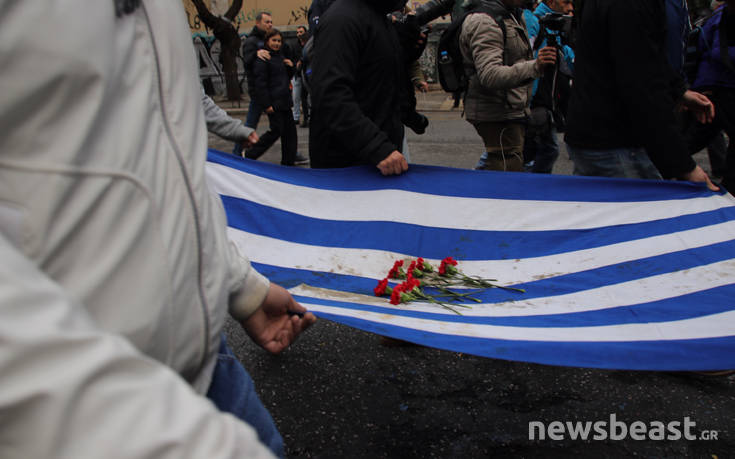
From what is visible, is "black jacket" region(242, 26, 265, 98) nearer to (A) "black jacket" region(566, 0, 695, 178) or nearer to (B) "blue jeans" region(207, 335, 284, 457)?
(A) "black jacket" region(566, 0, 695, 178)

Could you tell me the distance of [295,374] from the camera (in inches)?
111

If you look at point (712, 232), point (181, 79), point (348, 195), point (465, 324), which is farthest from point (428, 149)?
point (181, 79)

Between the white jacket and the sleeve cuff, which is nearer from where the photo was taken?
the white jacket

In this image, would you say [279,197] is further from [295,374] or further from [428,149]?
[428,149]

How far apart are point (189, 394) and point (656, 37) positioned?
2.90 meters

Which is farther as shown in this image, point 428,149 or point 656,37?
point 428,149

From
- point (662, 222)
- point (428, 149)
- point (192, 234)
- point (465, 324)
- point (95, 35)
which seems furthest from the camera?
point (428, 149)

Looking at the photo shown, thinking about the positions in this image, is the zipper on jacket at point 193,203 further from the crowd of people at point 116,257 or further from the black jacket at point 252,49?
the black jacket at point 252,49

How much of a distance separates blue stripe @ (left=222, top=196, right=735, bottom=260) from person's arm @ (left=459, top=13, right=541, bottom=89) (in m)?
1.33

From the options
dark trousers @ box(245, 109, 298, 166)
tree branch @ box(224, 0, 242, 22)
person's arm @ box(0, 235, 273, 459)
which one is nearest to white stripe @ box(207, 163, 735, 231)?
person's arm @ box(0, 235, 273, 459)

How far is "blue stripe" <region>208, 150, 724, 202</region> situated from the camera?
278 cm

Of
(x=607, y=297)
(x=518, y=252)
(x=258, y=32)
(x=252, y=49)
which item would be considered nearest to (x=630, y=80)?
(x=518, y=252)

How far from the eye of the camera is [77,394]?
0.47 metres

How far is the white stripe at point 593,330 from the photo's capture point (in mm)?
1868
